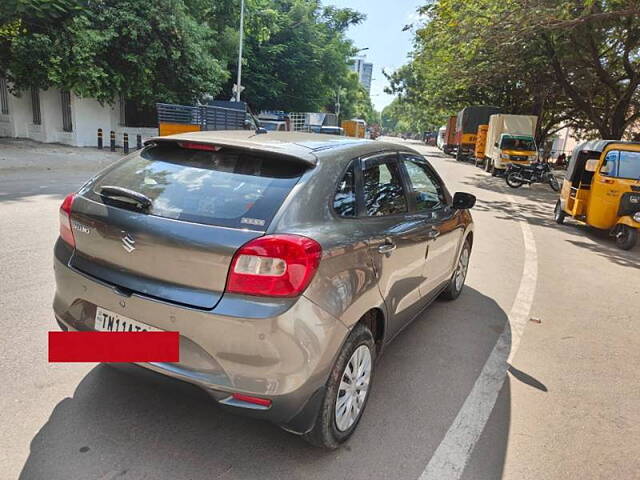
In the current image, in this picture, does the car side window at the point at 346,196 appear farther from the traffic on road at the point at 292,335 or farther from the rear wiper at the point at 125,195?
the rear wiper at the point at 125,195

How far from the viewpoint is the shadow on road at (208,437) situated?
94.0 inches

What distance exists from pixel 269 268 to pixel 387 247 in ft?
3.20

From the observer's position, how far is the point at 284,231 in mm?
2270

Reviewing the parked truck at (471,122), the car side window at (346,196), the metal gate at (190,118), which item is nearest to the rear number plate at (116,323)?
the car side window at (346,196)

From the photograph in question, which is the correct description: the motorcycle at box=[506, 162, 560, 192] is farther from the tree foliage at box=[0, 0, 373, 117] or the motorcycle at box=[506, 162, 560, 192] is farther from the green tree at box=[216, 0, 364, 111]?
the green tree at box=[216, 0, 364, 111]

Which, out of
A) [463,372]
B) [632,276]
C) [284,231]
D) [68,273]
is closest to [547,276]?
[632,276]

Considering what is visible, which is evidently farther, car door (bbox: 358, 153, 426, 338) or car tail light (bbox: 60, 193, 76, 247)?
car door (bbox: 358, 153, 426, 338)

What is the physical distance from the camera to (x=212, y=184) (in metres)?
2.54

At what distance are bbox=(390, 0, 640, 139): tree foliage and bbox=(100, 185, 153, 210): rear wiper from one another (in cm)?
1077

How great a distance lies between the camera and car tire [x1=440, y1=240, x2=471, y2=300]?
192 inches

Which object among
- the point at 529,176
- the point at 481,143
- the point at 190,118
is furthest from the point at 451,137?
the point at 190,118

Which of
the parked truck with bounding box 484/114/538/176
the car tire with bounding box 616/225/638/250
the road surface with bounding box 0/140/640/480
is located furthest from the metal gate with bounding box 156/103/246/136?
the car tire with bounding box 616/225/638/250

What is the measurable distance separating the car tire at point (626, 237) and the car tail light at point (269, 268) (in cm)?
826

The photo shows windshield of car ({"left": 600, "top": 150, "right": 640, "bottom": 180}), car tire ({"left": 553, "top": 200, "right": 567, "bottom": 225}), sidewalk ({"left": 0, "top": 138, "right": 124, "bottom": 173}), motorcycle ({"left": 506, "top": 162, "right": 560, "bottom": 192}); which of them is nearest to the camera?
windshield of car ({"left": 600, "top": 150, "right": 640, "bottom": 180})
